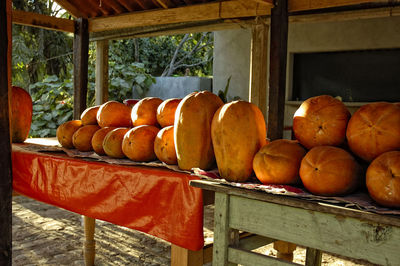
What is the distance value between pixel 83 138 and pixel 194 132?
823mm

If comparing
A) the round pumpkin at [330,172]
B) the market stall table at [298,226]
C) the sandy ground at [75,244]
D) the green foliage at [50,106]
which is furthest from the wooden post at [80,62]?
the green foliage at [50,106]

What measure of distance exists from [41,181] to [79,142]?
10.6 inches

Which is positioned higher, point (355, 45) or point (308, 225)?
point (355, 45)

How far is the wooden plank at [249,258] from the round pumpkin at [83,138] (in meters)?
1.12

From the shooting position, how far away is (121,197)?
1.74 m

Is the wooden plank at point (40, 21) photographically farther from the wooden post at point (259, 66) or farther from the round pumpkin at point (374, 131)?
the round pumpkin at point (374, 131)

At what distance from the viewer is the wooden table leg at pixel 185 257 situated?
1519 mm

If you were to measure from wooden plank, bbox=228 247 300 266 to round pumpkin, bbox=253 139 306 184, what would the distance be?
24 centimetres

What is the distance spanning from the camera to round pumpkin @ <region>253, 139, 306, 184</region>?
133 centimetres

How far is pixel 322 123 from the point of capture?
4.45ft

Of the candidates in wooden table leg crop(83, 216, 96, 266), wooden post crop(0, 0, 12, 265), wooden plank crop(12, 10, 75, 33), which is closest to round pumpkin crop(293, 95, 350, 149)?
wooden post crop(0, 0, 12, 265)

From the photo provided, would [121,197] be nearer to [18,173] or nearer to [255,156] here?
[255,156]

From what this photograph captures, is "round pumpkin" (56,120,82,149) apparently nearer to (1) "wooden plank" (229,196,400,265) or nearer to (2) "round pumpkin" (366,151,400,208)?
(1) "wooden plank" (229,196,400,265)

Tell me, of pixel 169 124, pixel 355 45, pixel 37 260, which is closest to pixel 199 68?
pixel 355 45
